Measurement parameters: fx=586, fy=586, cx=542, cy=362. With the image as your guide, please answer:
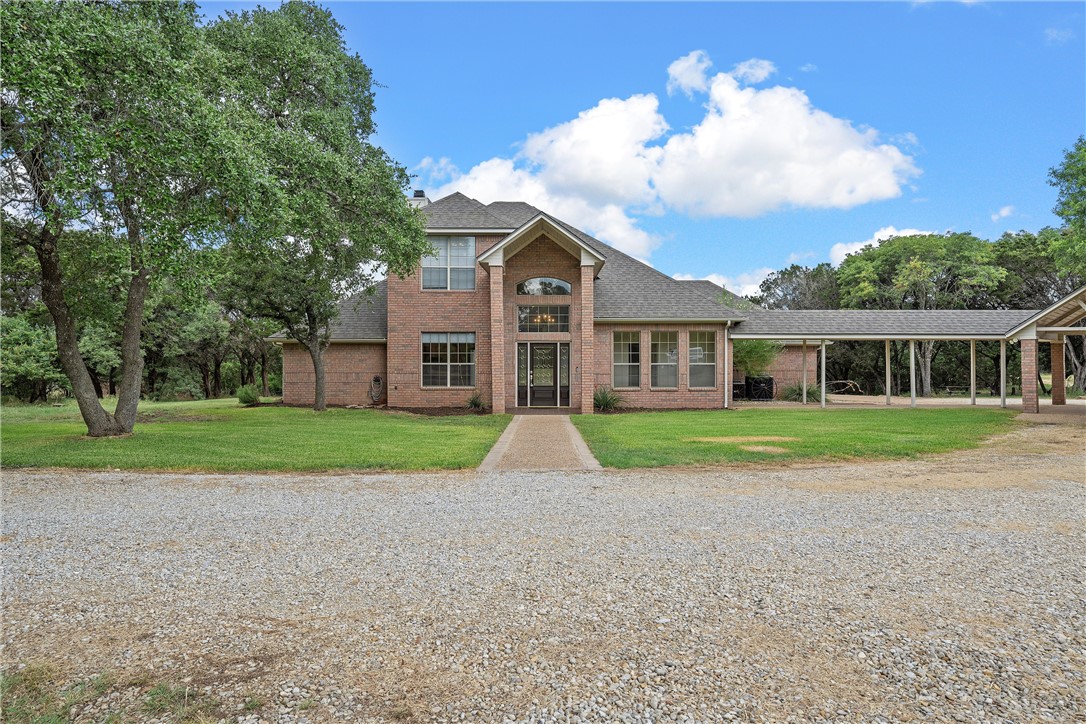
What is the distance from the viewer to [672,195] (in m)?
25.1

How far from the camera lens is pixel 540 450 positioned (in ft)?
35.9

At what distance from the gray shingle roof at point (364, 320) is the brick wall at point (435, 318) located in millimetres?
863

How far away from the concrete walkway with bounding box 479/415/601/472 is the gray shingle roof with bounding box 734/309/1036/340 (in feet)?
31.8

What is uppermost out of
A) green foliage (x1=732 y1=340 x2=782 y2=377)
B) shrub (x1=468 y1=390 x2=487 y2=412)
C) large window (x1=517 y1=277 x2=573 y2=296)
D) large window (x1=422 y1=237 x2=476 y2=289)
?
large window (x1=422 y1=237 x2=476 y2=289)

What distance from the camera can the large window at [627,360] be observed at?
2066 cm

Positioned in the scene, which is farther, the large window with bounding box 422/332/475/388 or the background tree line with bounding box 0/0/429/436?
the large window with bounding box 422/332/475/388

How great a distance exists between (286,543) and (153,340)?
30.5 m

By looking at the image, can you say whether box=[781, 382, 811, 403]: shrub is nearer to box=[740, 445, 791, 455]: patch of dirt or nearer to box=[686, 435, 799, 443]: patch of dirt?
box=[686, 435, 799, 443]: patch of dirt

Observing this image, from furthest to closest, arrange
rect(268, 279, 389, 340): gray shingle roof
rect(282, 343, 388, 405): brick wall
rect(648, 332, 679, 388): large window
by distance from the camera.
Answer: rect(282, 343, 388, 405): brick wall
rect(268, 279, 389, 340): gray shingle roof
rect(648, 332, 679, 388): large window

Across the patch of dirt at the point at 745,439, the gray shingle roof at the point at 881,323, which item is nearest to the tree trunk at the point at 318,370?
the patch of dirt at the point at 745,439

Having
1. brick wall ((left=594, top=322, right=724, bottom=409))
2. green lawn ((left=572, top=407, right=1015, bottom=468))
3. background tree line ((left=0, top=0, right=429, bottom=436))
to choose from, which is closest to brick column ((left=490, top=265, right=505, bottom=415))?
A: green lawn ((left=572, top=407, right=1015, bottom=468))

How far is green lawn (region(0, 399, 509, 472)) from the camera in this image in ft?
30.0

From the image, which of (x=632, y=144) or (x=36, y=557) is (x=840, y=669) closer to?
(x=36, y=557)

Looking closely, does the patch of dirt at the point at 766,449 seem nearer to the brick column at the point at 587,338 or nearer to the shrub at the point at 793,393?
the brick column at the point at 587,338
